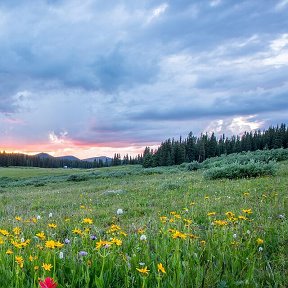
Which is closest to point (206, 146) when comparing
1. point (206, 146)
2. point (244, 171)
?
point (206, 146)

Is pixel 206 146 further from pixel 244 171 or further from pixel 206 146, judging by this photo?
pixel 244 171

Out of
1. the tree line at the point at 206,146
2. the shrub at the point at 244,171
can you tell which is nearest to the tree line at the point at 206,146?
the tree line at the point at 206,146

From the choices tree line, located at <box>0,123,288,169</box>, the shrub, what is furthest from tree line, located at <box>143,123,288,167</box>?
the shrub

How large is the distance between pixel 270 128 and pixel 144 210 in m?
120

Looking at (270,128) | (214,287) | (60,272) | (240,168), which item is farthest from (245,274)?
(270,128)

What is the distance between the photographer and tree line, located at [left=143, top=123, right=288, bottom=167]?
348 ft

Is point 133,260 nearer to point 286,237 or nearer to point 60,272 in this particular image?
point 60,272

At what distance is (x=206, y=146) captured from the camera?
118 meters

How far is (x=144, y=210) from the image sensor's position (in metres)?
9.80

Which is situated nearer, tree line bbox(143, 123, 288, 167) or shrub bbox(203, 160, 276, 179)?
shrub bbox(203, 160, 276, 179)

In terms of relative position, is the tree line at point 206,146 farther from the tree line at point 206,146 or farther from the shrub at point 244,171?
the shrub at point 244,171

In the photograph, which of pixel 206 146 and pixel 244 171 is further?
pixel 206 146

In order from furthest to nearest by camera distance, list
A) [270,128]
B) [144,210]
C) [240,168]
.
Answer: [270,128]
[240,168]
[144,210]

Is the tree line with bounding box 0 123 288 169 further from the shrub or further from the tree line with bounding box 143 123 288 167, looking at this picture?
the shrub
